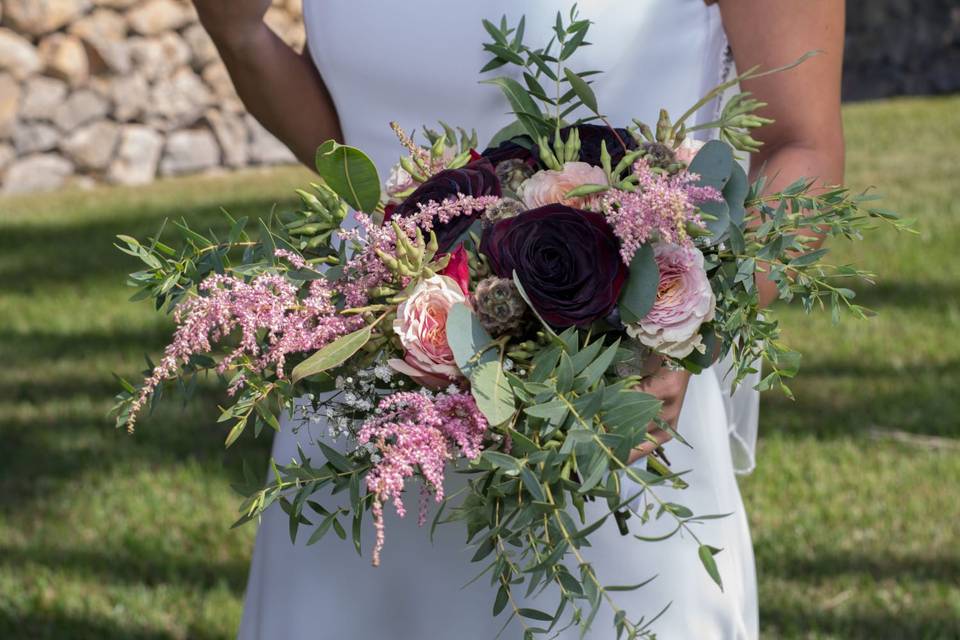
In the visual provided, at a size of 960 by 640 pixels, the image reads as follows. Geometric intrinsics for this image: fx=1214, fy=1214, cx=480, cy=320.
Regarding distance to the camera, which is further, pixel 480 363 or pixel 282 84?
pixel 282 84

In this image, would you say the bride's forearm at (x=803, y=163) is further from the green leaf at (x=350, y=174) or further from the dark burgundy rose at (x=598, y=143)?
the green leaf at (x=350, y=174)

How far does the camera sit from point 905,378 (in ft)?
17.4

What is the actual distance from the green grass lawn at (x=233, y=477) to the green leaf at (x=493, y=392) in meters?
2.45

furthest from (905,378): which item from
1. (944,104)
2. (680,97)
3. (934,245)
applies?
(944,104)

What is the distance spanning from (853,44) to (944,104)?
80.2 inches

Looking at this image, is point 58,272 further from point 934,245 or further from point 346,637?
point 346,637

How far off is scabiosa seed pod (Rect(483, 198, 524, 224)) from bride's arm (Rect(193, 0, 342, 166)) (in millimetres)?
944

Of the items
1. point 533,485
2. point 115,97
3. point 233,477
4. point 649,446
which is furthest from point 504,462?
point 115,97

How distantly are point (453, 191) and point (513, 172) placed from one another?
0.12 metres

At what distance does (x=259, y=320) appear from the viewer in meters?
1.33

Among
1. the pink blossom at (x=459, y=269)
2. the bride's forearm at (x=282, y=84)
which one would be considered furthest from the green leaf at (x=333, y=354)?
the bride's forearm at (x=282, y=84)

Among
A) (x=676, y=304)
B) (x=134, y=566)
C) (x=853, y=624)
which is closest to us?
(x=676, y=304)

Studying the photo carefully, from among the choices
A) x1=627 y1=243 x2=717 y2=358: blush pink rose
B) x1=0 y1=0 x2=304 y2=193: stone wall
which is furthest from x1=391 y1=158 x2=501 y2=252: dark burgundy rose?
x1=0 y1=0 x2=304 y2=193: stone wall

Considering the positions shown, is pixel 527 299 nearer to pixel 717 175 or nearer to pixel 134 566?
pixel 717 175
